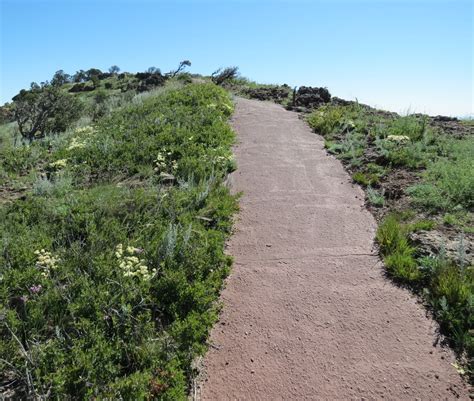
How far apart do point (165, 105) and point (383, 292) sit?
10.0 m

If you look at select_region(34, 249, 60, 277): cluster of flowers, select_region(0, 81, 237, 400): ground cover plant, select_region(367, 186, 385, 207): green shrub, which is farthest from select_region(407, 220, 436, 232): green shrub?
select_region(34, 249, 60, 277): cluster of flowers

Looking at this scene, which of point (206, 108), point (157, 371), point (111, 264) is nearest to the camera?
point (157, 371)

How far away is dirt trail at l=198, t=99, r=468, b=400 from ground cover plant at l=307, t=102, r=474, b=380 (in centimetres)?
21

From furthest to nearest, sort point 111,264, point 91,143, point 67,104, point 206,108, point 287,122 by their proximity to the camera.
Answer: point 67,104, point 287,122, point 206,108, point 91,143, point 111,264

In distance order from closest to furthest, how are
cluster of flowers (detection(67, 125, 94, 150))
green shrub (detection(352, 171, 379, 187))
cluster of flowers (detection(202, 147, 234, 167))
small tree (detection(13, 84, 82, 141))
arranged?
green shrub (detection(352, 171, 379, 187)), cluster of flowers (detection(202, 147, 234, 167)), cluster of flowers (detection(67, 125, 94, 150)), small tree (detection(13, 84, 82, 141))

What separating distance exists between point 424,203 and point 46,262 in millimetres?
5513

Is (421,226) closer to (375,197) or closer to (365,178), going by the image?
(375,197)

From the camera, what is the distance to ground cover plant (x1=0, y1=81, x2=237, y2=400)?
3305 millimetres

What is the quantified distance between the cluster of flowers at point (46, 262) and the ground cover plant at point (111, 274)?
0.07 feet

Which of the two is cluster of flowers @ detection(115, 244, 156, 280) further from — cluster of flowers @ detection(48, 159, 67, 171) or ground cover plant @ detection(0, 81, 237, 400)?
cluster of flowers @ detection(48, 159, 67, 171)

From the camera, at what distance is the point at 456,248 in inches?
197

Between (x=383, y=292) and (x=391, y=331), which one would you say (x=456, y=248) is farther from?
(x=391, y=331)

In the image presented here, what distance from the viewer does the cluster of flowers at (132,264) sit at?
13.9ft

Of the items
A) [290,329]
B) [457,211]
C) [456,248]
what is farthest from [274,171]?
[290,329]
